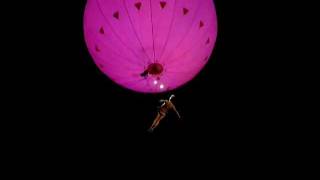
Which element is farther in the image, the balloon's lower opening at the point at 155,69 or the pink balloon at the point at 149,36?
the balloon's lower opening at the point at 155,69

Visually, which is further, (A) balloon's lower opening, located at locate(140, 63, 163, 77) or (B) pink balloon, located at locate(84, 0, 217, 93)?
(A) balloon's lower opening, located at locate(140, 63, 163, 77)

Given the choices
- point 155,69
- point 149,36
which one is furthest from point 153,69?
point 149,36

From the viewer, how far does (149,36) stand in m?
2.61

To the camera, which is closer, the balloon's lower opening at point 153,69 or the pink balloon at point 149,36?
the pink balloon at point 149,36

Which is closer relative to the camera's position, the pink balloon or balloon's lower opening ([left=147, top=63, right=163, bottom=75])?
the pink balloon

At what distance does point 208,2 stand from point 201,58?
45cm

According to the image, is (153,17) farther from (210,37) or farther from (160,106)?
(160,106)

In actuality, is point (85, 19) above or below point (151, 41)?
above

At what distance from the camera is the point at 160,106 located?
367cm

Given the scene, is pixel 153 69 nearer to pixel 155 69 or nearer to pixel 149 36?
pixel 155 69

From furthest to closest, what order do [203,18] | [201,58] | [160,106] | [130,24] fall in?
1. [160,106]
2. [201,58]
3. [203,18]
4. [130,24]

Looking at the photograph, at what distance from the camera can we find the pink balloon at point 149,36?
259cm

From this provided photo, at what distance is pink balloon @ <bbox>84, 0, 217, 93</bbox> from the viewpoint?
2588 millimetres

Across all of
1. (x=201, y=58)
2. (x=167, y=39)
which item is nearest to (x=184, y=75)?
(x=201, y=58)
